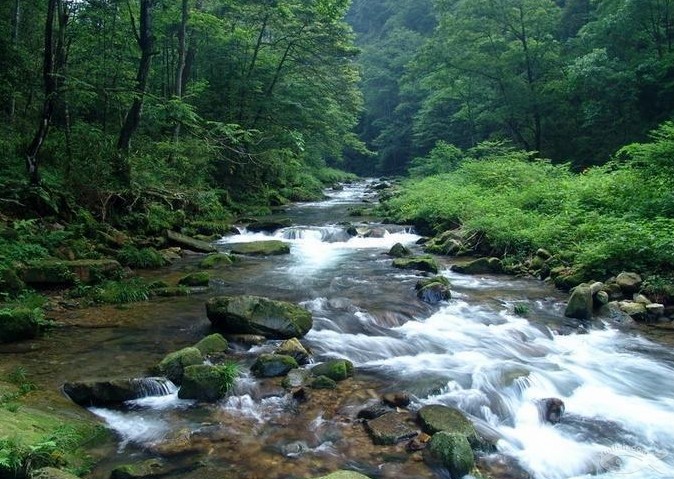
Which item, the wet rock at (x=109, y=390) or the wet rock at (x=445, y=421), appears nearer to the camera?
the wet rock at (x=445, y=421)

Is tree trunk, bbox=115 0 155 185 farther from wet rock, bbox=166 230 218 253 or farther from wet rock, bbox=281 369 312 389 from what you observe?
wet rock, bbox=281 369 312 389

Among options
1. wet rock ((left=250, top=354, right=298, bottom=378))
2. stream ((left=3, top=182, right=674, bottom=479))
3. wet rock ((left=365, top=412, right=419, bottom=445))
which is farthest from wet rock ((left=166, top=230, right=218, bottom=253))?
wet rock ((left=365, top=412, right=419, bottom=445))

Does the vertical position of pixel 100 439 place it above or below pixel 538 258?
below

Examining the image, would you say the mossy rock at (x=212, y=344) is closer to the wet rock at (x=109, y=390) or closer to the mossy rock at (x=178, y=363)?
the mossy rock at (x=178, y=363)

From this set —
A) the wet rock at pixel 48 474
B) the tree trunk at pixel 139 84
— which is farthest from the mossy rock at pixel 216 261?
the wet rock at pixel 48 474

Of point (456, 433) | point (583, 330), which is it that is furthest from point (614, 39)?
point (456, 433)

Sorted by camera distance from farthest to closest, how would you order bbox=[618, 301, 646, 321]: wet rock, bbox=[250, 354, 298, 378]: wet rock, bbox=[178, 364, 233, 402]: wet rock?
1. bbox=[618, 301, 646, 321]: wet rock
2. bbox=[250, 354, 298, 378]: wet rock
3. bbox=[178, 364, 233, 402]: wet rock

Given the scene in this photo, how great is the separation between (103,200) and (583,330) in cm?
1194

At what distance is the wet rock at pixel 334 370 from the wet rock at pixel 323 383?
0.18 meters

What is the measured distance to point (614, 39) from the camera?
22.9 meters

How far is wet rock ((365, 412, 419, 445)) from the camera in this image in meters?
5.49

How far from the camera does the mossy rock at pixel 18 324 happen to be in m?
A: 7.37

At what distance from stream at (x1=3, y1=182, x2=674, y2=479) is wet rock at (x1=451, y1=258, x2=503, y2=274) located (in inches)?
54.4

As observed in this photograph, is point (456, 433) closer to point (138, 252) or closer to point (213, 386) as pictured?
point (213, 386)
